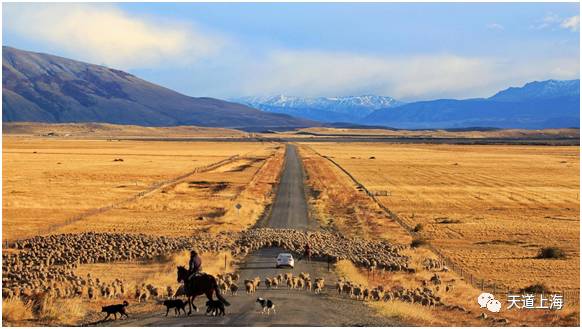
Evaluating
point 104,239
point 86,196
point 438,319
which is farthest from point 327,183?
point 438,319

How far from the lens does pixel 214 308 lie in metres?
19.1

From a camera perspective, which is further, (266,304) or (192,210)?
(192,210)

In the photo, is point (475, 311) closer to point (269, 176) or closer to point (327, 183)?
point (327, 183)

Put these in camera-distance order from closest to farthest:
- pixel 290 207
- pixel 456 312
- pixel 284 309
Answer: pixel 284 309
pixel 456 312
pixel 290 207

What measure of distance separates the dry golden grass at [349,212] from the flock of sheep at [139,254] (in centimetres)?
369

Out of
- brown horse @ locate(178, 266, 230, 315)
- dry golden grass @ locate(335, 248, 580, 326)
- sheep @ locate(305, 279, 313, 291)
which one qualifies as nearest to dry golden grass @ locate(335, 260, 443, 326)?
dry golden grass @ locate(335, 248, 580, 326)

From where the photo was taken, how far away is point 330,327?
19312 mm

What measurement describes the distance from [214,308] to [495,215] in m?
40.9

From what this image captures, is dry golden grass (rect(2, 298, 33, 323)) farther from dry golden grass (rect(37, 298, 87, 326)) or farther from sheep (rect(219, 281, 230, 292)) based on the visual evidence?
sheep (rect(219, 281, 230, 292))

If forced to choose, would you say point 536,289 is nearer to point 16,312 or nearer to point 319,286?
point 319,286

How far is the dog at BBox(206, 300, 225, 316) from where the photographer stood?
18422mm

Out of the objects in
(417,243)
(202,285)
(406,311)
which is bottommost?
(417,243)

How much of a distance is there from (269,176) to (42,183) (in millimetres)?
29757

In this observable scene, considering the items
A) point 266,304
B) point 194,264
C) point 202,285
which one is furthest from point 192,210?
point 194,264
